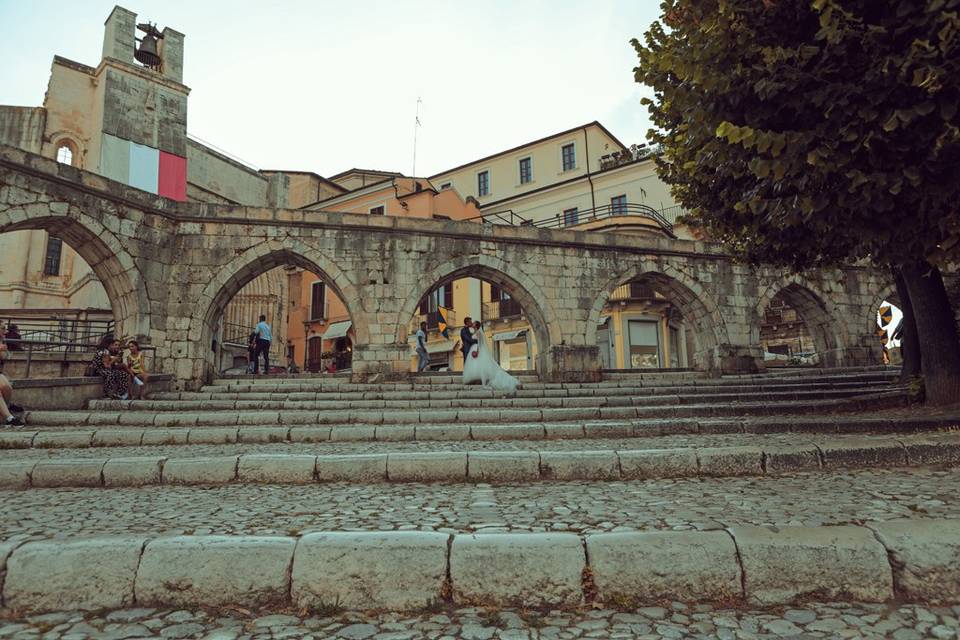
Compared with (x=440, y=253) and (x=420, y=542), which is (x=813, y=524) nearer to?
(x=420, y=542)

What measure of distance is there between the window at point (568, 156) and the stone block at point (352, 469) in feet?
93.7

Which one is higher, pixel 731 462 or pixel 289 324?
pixel 289 324

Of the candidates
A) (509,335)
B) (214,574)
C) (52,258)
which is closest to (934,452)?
(214,574)

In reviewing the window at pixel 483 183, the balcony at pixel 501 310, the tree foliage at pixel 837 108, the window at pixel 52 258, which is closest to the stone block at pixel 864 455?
the tree foliage at pixel 837 108

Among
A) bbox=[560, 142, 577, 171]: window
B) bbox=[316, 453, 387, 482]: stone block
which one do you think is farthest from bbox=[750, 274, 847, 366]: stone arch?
bbox=[560, 142, 577, 171]: window

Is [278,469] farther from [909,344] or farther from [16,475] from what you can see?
[909,344]

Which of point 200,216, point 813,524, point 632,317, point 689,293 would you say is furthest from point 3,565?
point 632,317

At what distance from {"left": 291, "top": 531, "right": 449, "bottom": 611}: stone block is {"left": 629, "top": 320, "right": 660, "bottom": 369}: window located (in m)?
23.3

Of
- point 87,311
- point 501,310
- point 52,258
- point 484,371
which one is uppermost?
point 52,258

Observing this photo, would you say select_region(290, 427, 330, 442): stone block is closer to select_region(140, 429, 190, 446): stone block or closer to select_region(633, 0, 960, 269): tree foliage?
select_region(140, 429, 190, 446): stone block

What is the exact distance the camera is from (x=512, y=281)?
545 inches

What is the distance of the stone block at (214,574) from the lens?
236 cm

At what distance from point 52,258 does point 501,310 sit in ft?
66.8

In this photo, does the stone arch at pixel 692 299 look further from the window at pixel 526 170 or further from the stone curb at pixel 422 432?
the window at pixel 526 170
